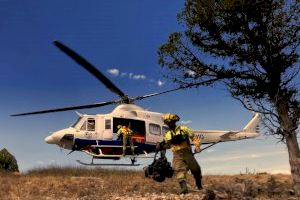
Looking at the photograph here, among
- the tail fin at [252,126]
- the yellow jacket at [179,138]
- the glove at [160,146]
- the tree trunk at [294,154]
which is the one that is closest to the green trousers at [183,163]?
the yellow jacket at [179,138]

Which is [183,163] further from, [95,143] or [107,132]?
[95,143]

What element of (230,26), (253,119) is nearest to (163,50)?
(230,26)

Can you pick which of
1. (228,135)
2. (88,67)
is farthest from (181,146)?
(228,135)

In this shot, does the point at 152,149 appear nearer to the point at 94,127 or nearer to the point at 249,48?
the point at 94,127

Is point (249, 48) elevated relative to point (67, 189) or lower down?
elevated

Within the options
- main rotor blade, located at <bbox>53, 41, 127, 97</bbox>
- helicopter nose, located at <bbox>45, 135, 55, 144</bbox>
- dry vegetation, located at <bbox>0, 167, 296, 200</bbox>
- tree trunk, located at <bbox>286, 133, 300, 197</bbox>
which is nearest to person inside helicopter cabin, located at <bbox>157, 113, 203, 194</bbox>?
dry vegetation, located at <bbox>0, 167, 296, 200</bbox>

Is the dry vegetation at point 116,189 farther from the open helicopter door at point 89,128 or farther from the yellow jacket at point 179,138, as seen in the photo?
the open helicopter door at point 89,128

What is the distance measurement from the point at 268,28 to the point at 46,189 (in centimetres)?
1096

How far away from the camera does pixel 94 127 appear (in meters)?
25.3

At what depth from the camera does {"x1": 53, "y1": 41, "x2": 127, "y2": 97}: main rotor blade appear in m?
20.0

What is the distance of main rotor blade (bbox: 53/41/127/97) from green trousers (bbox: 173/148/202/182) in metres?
8.90

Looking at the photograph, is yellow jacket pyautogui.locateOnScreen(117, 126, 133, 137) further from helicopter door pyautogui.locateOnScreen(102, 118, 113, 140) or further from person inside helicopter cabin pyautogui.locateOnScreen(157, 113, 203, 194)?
person inside helicopter cabin pyautogui.locateOnScreen(157, 113, 203, 194)

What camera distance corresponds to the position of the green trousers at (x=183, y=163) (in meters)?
13.1

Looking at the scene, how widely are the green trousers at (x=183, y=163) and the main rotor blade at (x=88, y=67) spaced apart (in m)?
8.90
